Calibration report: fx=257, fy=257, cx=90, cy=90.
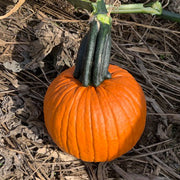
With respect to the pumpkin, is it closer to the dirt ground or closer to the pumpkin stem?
the pumpkin stem

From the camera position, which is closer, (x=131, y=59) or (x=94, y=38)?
(x=94, y=38)

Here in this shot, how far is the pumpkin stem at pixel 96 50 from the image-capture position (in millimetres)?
2246

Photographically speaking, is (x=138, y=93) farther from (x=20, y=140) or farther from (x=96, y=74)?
(x=20, y=140)

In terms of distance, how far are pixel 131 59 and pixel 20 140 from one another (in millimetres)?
1928

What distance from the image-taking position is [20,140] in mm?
2832

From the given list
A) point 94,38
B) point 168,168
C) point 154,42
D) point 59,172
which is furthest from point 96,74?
point 154,42

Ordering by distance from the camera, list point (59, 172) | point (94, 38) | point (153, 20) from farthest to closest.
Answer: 1. point (153, 20)
2. point (59, 172)
3. point (94, 38)

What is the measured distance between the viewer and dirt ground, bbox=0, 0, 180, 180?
9.07 feet

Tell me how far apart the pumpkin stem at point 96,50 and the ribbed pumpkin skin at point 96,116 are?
0.10m

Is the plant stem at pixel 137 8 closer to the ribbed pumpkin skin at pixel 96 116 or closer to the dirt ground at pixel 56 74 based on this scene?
the dirt ground at pixel 56 74

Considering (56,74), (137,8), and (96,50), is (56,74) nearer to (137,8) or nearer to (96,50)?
(96,50)

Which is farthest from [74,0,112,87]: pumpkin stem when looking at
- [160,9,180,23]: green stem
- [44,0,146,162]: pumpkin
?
[160,9,180,23]: green stem

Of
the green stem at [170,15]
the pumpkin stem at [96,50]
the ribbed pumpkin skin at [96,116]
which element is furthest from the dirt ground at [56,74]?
the pumpkin stem at [96,50]

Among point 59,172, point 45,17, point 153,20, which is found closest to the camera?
point 59,172
